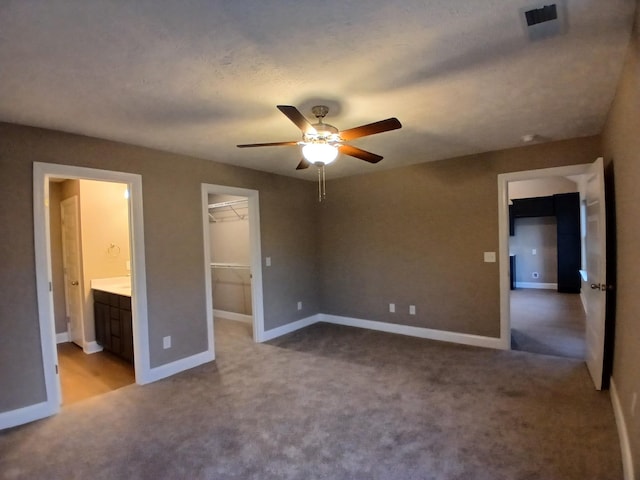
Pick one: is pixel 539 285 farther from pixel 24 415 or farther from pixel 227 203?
pixel 24 415

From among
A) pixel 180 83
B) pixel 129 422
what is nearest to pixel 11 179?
pixel 180 83

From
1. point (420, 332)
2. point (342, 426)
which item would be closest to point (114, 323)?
point (342, 426)

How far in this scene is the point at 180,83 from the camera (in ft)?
6.75

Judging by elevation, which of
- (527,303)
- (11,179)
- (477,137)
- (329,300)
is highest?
(477,137)

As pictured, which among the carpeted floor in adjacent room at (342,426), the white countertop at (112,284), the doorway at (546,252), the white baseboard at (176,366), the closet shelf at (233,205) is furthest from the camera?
the doorway at (546,252)

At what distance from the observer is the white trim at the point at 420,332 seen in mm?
4105

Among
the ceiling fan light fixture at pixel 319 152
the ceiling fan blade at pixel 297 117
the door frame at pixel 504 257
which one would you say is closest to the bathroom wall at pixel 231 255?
the ceiling fan light fixture at pixel 319 152

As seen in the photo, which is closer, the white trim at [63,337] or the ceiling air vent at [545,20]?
the ceiling air vent at [545,20]

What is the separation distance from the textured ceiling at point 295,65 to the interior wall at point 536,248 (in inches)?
244

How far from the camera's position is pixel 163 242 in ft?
11.6

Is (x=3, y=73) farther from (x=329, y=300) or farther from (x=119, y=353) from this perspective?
(x=329, y=300)

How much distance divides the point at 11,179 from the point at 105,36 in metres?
1.82

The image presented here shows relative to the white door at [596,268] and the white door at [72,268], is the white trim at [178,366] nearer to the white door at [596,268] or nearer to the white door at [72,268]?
the white door at [72,268]

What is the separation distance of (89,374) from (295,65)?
12.6 feet
